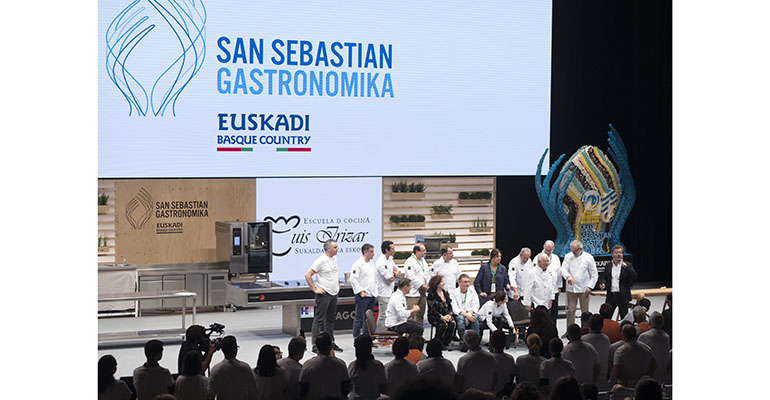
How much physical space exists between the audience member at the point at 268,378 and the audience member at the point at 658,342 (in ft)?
10.3

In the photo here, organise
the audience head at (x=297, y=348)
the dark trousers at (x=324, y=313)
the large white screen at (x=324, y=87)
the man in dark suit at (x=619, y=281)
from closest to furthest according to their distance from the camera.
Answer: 1. the audience head at (x=297, y=348)
2. the dark trousers at (x=324, y=313)
3. the man in dark suit at (x=619, y=281)
4. the large white screen at (x=324, y=87)

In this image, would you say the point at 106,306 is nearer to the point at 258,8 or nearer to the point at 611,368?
the point at 258,8

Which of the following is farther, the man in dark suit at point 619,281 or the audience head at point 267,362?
the man in dark suit at point 619,281

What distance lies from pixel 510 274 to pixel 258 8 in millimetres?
5039

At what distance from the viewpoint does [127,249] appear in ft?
43.4

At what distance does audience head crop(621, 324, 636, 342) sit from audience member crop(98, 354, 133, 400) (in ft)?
12.4

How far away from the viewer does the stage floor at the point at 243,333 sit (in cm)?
1034

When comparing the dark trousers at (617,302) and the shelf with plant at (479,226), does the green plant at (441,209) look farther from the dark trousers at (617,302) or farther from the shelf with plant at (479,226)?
the dark trousers at (617,302)

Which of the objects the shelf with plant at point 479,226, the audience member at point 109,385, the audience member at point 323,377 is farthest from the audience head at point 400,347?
the shelf with plant at point 479,226

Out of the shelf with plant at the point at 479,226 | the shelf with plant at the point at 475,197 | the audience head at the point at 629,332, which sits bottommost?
the audience head at the point at 629,332

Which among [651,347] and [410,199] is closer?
[651,347]

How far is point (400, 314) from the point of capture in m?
10.4

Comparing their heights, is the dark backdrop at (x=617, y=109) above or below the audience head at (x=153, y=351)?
above
